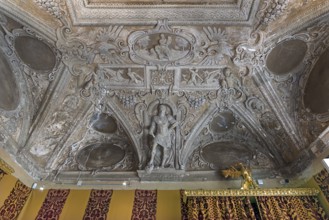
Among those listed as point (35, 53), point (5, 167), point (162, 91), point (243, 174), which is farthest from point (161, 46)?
point (5, 167)

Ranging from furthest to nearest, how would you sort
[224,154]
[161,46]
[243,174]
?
[224,154]
[243,174]
[161,46]

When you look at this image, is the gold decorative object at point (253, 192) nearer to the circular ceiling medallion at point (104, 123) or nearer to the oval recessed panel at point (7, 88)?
the circular ceiling medallion at point (104, 123)

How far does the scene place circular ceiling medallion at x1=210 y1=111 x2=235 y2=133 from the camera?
27.1ft

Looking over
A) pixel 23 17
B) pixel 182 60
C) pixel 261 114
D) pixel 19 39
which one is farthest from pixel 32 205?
pixel 261 114

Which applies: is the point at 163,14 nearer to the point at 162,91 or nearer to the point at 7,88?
the point at 162,91

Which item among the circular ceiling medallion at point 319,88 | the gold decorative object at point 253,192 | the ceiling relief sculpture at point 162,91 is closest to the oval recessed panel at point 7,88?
the ceiling relief sculpture at point 162,91

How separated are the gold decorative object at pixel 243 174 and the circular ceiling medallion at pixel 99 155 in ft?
11.5

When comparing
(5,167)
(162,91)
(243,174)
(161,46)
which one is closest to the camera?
(5,167)

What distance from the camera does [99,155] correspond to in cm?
827

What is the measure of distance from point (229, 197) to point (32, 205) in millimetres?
5490

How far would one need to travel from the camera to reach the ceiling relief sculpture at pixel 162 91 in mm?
6441

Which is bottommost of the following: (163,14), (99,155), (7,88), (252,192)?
(252,192)

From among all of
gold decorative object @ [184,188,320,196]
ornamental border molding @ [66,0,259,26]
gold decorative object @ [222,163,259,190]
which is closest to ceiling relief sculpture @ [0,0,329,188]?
ornamental border molding @ [66,0,259,26]

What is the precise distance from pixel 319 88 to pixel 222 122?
9.89 ft
